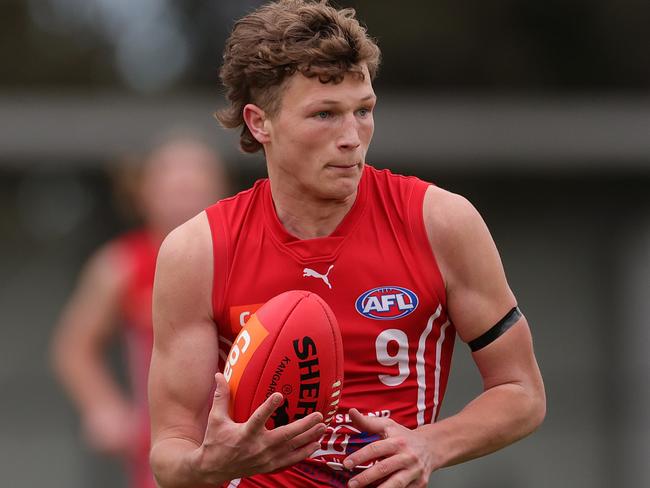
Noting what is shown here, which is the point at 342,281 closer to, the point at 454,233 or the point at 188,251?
the point at 454,233

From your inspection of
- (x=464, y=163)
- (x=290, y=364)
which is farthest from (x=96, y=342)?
(x=464, y=163)

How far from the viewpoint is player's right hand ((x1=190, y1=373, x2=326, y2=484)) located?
4109 millimetres

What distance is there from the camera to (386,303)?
4.57 metres

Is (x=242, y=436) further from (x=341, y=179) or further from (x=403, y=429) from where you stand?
(x=341, y=179)

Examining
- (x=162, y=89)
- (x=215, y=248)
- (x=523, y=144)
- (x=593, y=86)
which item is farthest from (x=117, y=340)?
(x=215, y=248)

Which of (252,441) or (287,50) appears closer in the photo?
(252,441)

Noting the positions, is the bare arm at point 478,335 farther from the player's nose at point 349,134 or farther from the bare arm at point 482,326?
the player's nose at point 349,134

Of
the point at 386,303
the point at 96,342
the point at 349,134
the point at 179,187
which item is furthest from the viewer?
the point at 96,342

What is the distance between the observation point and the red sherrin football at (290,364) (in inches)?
167

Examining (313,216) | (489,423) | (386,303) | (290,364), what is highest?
(313,216)

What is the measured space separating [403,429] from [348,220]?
2.51 ft

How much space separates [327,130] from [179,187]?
345cm

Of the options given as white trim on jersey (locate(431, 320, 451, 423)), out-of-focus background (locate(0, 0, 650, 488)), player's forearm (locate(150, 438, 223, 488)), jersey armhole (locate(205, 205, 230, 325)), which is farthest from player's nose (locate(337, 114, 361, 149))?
out-of-focus background (locate(0, 0, 650, 488))

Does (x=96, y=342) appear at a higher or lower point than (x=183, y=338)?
higher
